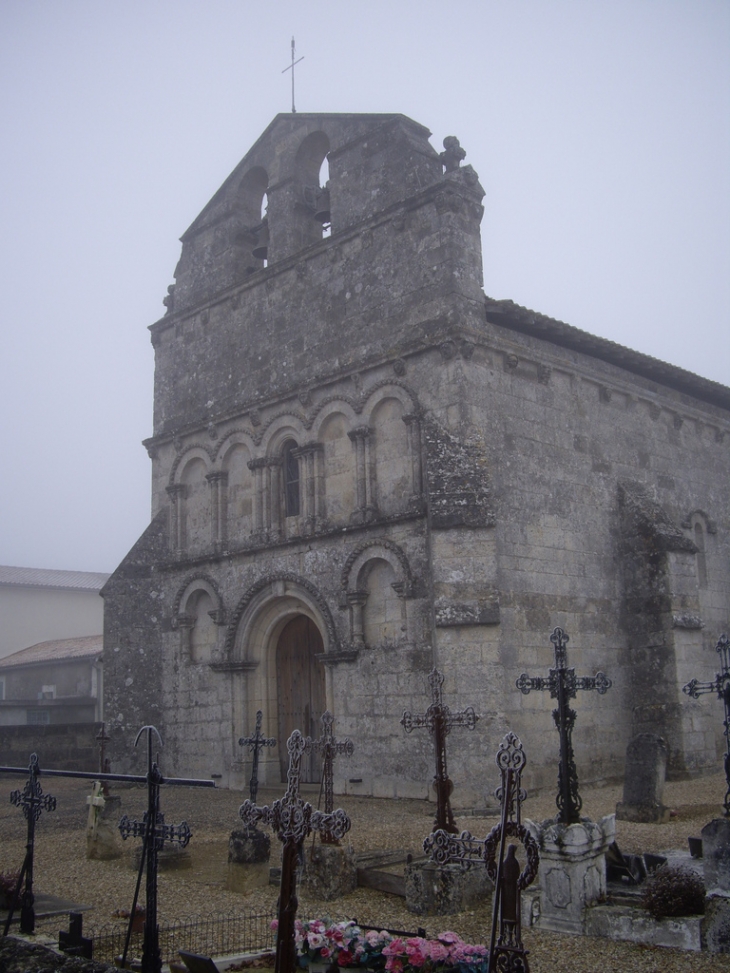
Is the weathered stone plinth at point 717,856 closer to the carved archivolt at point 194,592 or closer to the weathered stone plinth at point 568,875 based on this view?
the weathered stone plinth at point 568,875

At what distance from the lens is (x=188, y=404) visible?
60.0 feet

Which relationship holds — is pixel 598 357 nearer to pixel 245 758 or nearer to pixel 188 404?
pixel 188 404

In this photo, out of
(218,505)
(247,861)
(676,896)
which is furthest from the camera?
(218,505)

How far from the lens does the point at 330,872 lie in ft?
26.1

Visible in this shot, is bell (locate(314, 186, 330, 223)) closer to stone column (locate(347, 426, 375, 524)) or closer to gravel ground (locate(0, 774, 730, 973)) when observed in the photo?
stone column (locate(347, 426, 375, 524))

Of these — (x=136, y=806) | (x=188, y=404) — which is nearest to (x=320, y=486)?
(x=188, y=404)

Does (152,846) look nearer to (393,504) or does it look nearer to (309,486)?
(393,504)

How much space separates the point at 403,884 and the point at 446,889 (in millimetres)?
740

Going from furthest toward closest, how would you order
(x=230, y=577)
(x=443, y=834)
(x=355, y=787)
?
(x=230, y=577), (x=355, y=787), (x=443, y=834)

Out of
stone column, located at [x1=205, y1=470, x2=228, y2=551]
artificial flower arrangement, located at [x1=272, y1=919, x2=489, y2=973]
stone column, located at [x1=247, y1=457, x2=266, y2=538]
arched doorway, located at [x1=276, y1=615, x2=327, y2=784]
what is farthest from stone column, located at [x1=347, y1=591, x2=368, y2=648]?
artificial flower arrangement, located at [x1=272, y1=919, x2=489, y2=973]

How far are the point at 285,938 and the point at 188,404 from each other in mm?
14473

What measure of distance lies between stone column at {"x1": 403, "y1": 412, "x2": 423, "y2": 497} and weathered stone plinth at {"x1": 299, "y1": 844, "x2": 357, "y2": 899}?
6250 mm

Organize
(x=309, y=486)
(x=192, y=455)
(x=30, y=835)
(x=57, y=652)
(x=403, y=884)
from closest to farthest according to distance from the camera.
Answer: (x=30, y=835), (x=403, y=884), (x=309, y=486), (x=192, y=455), (x=57, y=652)

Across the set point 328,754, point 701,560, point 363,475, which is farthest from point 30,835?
point 701,560
